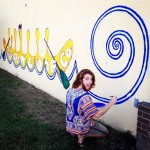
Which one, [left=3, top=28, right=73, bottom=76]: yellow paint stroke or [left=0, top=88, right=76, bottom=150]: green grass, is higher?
[left=3, top=28, right=73, bottom=76]: yellow paint stroke

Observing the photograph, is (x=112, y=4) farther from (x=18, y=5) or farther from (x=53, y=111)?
(x=18, y=5)

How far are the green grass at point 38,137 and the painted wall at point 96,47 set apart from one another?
35 cm

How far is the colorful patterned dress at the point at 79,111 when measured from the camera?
414 centimetres

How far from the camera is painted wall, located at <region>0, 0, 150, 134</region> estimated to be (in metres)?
4.43

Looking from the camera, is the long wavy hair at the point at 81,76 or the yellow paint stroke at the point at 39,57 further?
the yellow paint stroke at the point at 39,57

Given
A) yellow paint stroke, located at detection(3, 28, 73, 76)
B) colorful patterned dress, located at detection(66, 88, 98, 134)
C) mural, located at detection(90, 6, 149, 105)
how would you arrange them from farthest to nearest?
yellow paint stroke, located at detection(3, 28, 73, 76), mural, located at detection(90, 6, 149, 105), colorful patterned dress, located at detection(66, 88, 98, 134)

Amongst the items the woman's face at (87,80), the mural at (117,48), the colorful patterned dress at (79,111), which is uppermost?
the mural at (117,48)

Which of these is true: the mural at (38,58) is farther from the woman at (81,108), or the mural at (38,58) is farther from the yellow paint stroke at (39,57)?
the woman at (81,108)

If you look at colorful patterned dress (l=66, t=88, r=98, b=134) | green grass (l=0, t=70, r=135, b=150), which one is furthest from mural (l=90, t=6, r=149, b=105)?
colorful patterned dress (l=66, t=88, r=98, b=134)

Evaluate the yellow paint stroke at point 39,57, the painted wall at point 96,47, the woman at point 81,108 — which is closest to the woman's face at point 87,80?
the woman at point 81,108

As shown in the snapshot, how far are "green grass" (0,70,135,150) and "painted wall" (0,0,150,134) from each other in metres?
Answer: 0.35

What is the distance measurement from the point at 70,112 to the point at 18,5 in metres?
4.97

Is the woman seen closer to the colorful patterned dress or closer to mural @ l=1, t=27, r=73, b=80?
the colorful patterned dress

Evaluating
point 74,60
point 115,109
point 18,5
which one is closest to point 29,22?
point 18,5
